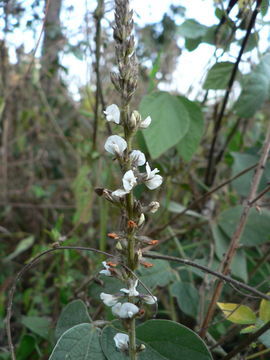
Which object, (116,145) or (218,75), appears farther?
(218,75)

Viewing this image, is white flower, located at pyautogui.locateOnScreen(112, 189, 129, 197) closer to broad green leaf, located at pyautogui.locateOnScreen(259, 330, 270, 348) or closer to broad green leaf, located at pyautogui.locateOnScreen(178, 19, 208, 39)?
broad green leaf, located at pyautogui.locateOnScreen(259, 330, 270, 348)

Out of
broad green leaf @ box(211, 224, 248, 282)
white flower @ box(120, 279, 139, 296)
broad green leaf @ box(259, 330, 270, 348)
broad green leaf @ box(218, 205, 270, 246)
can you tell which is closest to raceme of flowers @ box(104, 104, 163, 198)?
white flower @ box(120, 279, 139, 296)

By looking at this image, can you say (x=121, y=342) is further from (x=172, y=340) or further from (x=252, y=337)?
(x=252, y=337)

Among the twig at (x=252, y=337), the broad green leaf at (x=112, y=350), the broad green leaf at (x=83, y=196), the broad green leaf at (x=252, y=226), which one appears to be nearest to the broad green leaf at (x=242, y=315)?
the twig at (x=252, y=337)

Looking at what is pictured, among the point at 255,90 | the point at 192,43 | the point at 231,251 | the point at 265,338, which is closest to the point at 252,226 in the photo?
the point at 231,251

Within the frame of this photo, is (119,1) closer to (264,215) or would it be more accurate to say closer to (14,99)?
(264,215)

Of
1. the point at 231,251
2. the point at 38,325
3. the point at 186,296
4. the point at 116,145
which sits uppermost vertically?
the point at 116,145
